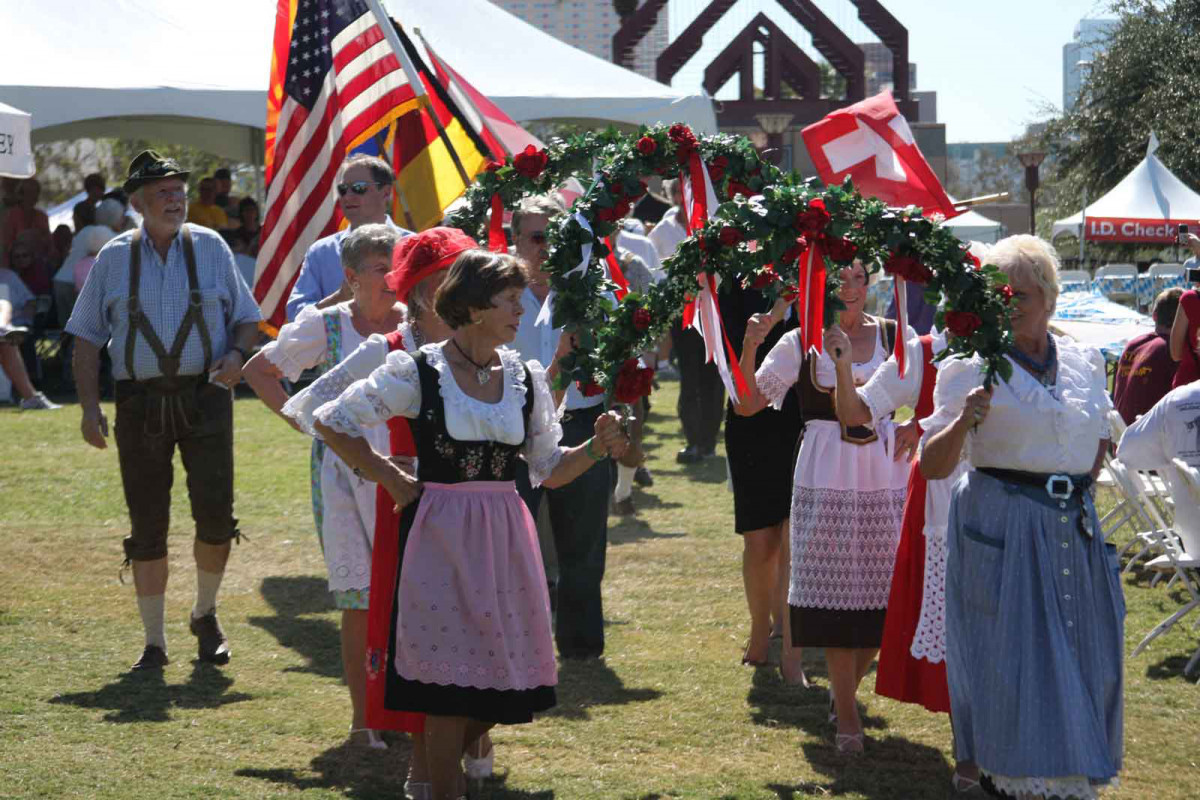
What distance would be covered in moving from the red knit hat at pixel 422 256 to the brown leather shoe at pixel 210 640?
8.21 feet

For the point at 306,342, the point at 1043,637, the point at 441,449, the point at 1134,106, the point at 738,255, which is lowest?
the point at 1043,637

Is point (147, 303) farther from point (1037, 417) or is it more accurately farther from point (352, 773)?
point (1037, 417)

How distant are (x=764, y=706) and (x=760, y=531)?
796 mm

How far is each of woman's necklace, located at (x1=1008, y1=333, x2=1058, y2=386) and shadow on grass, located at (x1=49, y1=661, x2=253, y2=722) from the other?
11.1 ft

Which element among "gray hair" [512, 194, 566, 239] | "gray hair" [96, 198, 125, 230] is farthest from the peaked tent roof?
"gray hair" [512, 194, 566, 239]

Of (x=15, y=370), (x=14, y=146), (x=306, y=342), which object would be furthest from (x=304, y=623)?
(x=14, y=146)

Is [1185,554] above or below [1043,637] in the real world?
below

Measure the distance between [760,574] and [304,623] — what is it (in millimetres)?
2346

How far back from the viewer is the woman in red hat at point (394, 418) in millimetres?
4746

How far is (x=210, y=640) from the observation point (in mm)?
6770

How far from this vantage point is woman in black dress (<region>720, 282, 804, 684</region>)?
6590 millimetres

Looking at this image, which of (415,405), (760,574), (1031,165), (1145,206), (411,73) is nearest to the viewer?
(415,405)

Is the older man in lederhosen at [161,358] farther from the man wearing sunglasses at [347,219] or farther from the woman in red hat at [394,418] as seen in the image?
the woman in red hat at [394,418]

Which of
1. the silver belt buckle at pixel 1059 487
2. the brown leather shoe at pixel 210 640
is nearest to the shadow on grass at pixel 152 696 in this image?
the brown leather shoe at pixel 210 640
